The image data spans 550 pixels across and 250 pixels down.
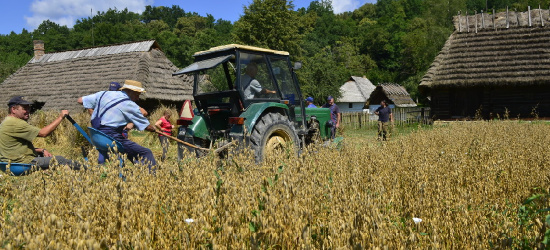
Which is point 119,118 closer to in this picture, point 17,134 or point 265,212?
point 17,134

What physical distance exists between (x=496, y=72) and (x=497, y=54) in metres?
1.22

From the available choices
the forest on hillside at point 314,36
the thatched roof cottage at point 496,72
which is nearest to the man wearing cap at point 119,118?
the thatched roof cottage at point 496,72

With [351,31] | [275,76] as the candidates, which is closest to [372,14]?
[351,31]

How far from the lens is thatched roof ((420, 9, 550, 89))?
1709 centimetres

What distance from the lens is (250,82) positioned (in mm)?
5977

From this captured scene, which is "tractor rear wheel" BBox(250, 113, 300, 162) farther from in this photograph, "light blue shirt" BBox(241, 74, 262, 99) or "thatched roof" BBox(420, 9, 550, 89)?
"thatched roof" BBox(420, 9, 550, 89)

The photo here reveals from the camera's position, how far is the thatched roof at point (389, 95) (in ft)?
123

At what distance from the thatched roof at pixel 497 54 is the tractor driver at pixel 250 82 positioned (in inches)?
532

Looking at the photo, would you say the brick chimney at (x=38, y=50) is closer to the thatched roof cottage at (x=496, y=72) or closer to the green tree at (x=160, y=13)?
the thatched roof cottage at (x=496, y=72)

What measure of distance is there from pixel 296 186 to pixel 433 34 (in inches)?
1422

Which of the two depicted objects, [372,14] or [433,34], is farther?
[372,14]

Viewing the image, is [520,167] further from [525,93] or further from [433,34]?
[433,34]

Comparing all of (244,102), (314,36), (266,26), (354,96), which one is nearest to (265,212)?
(244,102)

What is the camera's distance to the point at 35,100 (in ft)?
62.6
